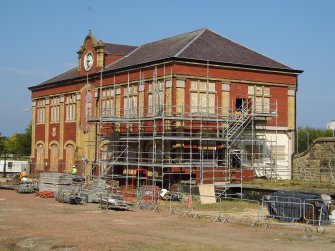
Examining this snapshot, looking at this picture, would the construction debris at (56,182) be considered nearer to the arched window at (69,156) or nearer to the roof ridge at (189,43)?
the arched window at (69,156)

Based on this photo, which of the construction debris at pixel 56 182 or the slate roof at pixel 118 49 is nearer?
the construction debris at pixel 56 182

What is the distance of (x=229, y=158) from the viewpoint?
3725 cm

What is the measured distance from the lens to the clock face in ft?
156

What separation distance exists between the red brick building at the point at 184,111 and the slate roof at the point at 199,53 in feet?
0.32

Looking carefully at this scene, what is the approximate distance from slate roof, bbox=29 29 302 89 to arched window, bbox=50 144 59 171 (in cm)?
1104

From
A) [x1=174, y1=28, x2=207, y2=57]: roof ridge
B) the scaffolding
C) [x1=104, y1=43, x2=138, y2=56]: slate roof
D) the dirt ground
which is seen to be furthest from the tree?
the dirt ground

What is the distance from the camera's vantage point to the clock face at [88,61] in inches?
1866

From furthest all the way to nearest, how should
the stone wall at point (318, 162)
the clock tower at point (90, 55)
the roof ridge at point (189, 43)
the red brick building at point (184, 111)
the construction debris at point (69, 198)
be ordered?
the clock tower at point (90, 55) < the stone wall at point (318, 162) < the roof ridge at point (189, 43) < the red brick building at point (184, 111) < the construction debris at point (69, 198)

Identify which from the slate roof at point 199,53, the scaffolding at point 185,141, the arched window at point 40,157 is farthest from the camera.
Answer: the arched window at point 40,157

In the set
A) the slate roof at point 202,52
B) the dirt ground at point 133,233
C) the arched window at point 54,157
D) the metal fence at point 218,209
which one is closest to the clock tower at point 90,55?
the slate roof at point 202,52

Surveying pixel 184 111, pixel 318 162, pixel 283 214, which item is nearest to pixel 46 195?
pixel 184 111

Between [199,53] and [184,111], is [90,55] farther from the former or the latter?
[184,111]

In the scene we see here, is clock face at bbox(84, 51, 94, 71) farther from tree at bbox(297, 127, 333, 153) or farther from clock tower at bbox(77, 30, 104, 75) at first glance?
tree at bbox(297, 127, 333, 153)

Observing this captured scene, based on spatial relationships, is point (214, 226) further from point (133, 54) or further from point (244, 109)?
point (133, 54)
